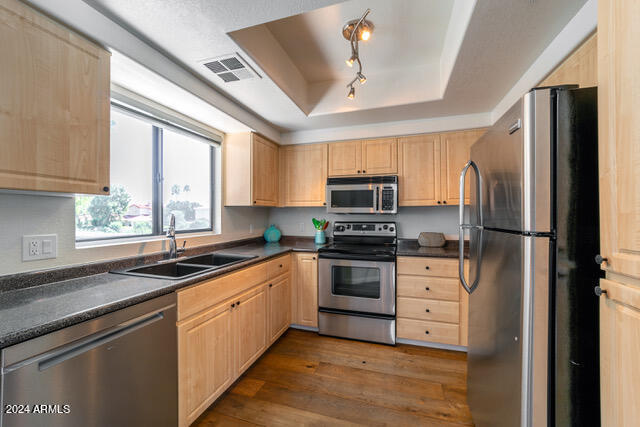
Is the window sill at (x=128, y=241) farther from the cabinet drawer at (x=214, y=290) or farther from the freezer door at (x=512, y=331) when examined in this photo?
the freezer door at (x=512, y=331)

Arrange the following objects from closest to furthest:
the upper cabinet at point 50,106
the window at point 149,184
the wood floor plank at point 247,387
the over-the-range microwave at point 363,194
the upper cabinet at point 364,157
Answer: the upper cabinet at point 50,106 → the window at point 149,184 → the wood floor plank at point 247,387 → the over-the-range microwave at point 363,194 → the upper cabinet at point 364,157

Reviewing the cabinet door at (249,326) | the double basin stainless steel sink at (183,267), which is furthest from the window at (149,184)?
the cabinet door at (249,326)

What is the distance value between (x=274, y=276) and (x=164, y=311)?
1180 millimetres

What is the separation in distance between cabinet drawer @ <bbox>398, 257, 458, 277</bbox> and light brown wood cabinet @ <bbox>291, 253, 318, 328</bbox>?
0.90 m

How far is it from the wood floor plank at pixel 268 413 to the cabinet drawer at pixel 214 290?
71 cm

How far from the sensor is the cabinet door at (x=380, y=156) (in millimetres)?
2865

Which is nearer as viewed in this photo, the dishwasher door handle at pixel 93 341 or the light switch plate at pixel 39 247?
the dishwasher door handle at pixel 93 341

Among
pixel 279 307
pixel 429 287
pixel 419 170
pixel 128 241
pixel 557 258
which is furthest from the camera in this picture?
pixel 419 170

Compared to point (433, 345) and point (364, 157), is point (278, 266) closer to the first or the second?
point (364, 157)

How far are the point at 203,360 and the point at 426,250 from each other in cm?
217

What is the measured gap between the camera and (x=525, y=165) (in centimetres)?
92

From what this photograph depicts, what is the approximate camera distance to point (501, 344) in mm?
1117

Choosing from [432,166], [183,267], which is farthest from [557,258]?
[183,267]

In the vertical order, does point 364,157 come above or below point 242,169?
above
